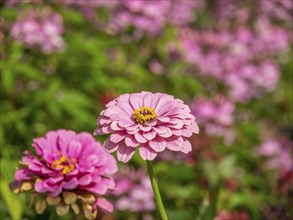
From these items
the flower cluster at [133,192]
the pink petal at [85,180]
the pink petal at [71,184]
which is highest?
the flower cluster at [133,192]

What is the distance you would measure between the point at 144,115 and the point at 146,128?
5cm

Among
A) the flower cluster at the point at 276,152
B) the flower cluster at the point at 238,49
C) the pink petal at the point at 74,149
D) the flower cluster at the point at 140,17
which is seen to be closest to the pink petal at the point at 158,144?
the pink petal at the point at 74,149

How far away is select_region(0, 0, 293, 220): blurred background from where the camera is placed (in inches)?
125

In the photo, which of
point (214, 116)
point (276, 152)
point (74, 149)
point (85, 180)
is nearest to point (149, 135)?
point (85, 180)

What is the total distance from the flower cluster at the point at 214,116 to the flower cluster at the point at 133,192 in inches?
33.0

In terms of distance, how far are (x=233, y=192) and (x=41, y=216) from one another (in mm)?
1553

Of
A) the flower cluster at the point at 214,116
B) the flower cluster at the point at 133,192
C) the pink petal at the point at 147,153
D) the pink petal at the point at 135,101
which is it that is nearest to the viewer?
the pink petal at the point at 147,153

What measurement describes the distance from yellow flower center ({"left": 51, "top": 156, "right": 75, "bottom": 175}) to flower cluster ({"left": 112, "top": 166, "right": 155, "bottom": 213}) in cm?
121

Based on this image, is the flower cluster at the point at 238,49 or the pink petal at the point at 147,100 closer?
the pink petal at the point at 147,100

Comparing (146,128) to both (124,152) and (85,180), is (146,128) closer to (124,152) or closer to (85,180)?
(124,152)

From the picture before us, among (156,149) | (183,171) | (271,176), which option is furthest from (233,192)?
(156,149)

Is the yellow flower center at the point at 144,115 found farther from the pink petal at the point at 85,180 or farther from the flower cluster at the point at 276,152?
the flower cluster at the point at 276,152

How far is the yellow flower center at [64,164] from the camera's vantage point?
175 centimetres

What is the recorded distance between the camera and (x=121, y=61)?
4094 mm
